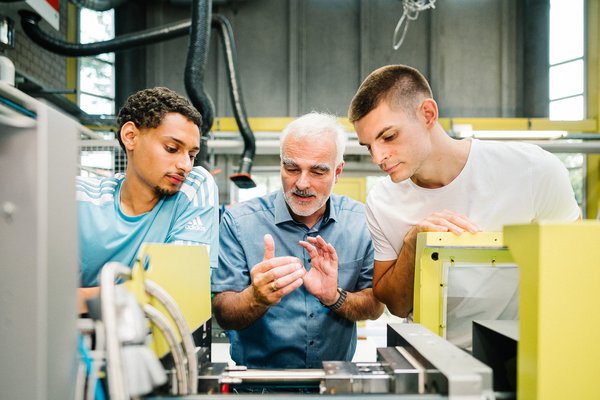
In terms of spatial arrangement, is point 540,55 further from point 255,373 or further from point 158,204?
point 255,373

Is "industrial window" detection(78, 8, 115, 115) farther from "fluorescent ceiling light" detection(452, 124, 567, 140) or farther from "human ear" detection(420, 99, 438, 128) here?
"human ear" detection(420, 99, 438, 128)

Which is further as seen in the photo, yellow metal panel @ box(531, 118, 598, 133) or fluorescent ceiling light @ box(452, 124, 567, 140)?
yellow metal panel @ box(531, 118, 598, 133)

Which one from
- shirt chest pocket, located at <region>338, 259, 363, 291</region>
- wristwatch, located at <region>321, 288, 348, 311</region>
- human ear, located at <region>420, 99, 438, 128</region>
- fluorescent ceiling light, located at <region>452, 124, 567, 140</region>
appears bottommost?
wristwatch, located at <region>321, 288, 348, 311</region>

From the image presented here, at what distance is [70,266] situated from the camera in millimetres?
683

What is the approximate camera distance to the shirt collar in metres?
1.66

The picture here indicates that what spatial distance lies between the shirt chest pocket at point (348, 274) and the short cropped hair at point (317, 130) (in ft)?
1.23

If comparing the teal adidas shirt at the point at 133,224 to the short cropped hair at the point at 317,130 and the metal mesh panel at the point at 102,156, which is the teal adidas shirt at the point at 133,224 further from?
the metal mesh panel at the point at 102,156

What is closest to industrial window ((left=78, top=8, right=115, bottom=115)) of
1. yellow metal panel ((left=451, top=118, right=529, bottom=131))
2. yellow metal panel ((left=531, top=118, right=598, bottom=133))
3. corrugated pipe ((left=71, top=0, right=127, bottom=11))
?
corrugated pipe ((left=71, top=0, right=127, bottom=11))

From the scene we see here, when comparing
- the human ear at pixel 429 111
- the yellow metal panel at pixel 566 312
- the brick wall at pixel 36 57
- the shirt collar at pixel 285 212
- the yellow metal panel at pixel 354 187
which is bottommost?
the yellow metal panel at pixel 566 312

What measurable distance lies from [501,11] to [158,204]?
5490 millimetres

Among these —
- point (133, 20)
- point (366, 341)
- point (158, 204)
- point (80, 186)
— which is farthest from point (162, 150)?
point (133, 20)

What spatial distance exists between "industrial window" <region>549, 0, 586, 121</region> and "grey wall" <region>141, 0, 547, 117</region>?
36 cm

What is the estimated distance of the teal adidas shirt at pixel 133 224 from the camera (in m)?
1.42

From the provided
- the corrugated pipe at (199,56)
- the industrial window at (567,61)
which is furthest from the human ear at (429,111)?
the industrial window at (567,61)
